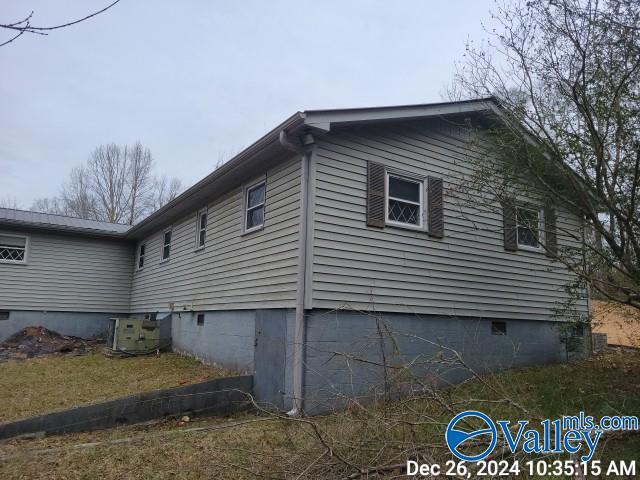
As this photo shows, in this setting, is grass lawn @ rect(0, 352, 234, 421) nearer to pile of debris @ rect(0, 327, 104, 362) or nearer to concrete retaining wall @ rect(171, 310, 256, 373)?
concrete retaining wall @ rect(171, 310, 256, 373)

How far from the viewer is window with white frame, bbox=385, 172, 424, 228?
8195mm

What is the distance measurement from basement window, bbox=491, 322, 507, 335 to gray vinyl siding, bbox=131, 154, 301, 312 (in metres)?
4.40

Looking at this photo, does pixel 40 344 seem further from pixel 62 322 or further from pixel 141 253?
pixel 141 253

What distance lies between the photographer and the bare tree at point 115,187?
33250 mm

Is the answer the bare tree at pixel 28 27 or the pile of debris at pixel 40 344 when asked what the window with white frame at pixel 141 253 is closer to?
the pile of debris at pixel 40 344

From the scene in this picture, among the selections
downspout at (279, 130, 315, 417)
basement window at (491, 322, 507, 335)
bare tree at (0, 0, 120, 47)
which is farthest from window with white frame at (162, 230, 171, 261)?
bare tree at (0, 0, 120, 47)

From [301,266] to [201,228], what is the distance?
5.22 m

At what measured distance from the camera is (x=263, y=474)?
386 cm

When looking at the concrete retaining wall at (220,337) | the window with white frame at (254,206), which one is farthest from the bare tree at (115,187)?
the window with white frame at (254,206)

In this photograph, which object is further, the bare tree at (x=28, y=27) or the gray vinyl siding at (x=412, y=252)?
the gray vinyl siding at (x=412, y=252)

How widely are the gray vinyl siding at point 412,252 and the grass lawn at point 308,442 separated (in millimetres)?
1760

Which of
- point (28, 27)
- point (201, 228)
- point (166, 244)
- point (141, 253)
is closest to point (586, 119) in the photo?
point (28, 27)

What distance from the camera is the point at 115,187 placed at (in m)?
33.8

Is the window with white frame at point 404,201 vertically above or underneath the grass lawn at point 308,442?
above
